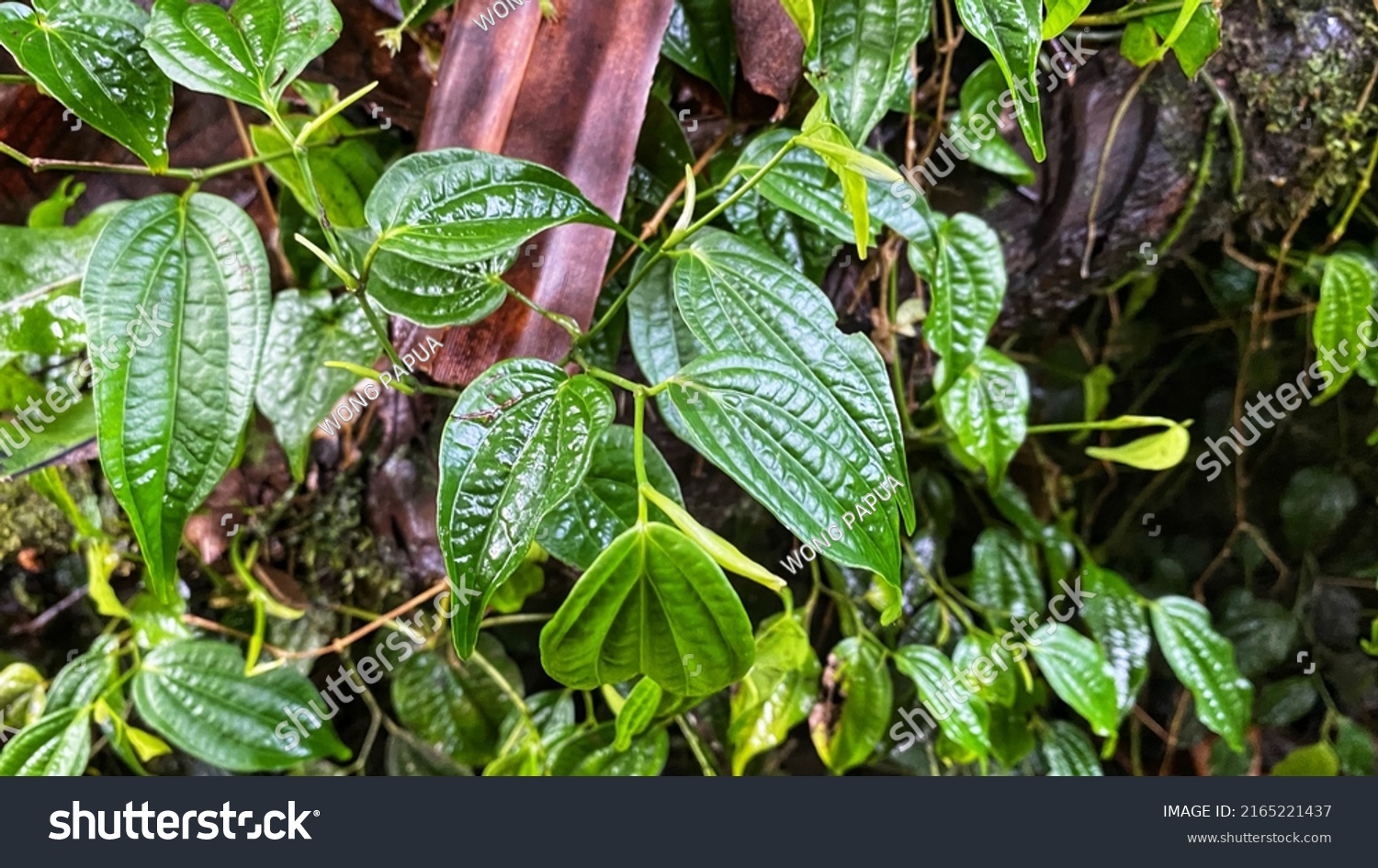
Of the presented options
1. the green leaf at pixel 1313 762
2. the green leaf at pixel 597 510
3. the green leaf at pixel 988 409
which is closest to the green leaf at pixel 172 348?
the green leaf at pixel 597 510

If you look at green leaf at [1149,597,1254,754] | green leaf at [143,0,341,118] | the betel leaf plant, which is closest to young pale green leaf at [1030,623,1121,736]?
the betel leaf plant

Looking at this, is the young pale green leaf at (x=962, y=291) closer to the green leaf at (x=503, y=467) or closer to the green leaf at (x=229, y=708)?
the green leaf at (x=503, y=467)

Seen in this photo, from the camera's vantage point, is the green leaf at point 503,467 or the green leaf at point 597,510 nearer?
the green leaf at point 503,467

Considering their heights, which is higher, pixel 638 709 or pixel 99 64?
A: pixel 99 64

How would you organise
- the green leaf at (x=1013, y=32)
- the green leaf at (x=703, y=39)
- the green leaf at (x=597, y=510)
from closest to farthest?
the green leaf at (x=1013, y=32)
the green leaf at (x=597, y=510)
the green leaf at (x=703, y=39)

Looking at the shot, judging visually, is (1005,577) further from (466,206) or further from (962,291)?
(466,206)

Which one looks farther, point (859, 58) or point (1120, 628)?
point (1120, 628)

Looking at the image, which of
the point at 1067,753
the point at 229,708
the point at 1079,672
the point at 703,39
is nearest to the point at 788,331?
the point at 703,39

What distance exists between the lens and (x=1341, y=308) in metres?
0.91

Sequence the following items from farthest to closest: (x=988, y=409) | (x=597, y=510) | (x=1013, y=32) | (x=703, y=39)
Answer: (x=988, y=409) < (x=703, y=39) < (x=597, y=510) < (x=1013, y=32)

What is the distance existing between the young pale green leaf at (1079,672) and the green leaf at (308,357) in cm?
78

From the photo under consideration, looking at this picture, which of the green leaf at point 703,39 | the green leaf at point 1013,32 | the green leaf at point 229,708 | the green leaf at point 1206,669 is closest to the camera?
the green leaf at point 1013,32

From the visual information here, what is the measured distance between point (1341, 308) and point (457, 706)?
112 centimetres

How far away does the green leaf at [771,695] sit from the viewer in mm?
824
